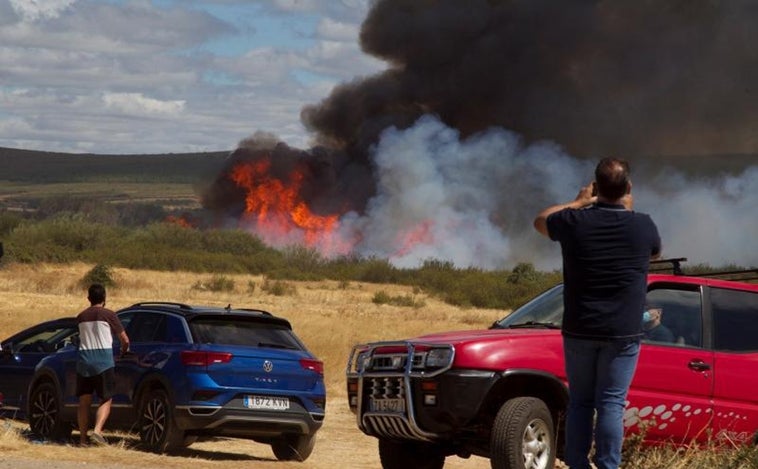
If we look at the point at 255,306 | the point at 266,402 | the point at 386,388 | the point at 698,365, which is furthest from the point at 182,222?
the point at 698,365

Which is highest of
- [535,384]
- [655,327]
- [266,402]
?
[655,327]

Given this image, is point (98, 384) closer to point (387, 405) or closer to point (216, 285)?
point (387, 405)

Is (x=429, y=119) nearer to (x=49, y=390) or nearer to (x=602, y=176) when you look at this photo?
(x=49, y=390)

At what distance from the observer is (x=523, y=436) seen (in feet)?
35.5

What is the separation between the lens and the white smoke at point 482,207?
6700 centimetres

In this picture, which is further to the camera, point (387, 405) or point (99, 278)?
point (99, 278)

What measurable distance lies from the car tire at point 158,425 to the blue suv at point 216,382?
1 cm

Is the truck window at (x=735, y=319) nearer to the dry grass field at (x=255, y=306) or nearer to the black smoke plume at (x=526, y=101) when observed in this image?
the dry grass field at (x=255, y=306)

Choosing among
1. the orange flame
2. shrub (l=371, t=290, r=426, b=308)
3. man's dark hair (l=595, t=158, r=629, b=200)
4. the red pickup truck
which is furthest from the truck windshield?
the orange flame

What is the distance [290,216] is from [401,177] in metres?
7.77

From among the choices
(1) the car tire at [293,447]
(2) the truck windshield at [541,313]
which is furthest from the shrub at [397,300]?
(2) the truck windshield at [541,313]

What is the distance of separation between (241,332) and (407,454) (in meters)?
4.05

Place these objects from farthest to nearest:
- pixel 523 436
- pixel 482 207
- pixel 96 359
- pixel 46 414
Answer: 1. pixel 482 207
2. pixel 46 414
3. pixel 96 359
4. pixel 523 436

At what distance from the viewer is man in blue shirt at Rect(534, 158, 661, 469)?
880 cm
